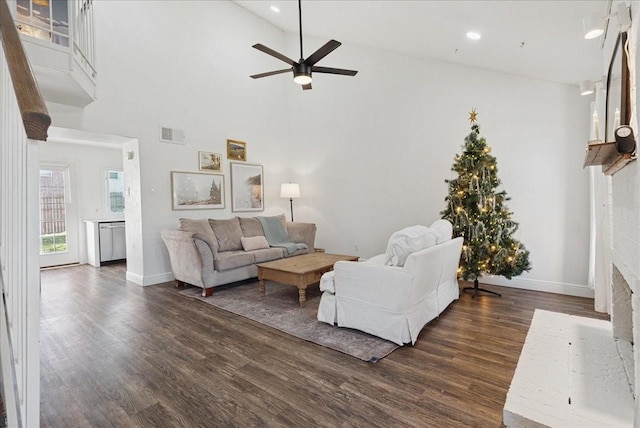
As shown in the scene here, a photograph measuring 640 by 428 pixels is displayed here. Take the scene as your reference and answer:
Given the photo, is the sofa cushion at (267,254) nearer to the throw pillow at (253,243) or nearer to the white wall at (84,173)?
the throw pillow at (253,243)

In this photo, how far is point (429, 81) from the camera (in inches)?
190

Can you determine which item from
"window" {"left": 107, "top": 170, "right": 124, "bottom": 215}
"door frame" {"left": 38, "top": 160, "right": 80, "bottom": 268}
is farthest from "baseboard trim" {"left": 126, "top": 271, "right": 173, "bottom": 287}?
"window" {"left": 107, "top": 170, "right": 124, "bottom": 215}

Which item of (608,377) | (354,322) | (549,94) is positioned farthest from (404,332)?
(549,94)

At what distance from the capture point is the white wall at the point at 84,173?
248 inches

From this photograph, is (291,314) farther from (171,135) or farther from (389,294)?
(171,135)

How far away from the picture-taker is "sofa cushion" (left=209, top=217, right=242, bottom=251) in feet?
15.9

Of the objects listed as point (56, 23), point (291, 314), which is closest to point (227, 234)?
point (291, 314)

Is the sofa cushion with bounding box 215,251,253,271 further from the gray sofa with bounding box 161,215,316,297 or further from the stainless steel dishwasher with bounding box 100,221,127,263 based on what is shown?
the stainless steel dishwasher with bounding box 100,221,127,263

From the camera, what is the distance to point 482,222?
383 cm

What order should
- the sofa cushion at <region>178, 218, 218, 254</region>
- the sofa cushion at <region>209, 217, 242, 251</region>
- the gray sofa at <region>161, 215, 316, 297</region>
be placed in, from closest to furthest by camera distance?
the gray sofa at <region>161, 215, 316, 297</region>
the sofa cushion at <region>178, 218, 218, 254</region>
the sofa cushion at <region>209, 217, 242, 251</region>

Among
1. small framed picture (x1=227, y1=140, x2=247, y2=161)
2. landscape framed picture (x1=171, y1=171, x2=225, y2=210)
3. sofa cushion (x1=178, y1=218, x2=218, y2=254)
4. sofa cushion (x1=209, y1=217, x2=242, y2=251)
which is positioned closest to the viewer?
sofa cushion (x1=178, y1=218, x2=218, y2=254)

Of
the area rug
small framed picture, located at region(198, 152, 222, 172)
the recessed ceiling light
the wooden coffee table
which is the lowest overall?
the area rug

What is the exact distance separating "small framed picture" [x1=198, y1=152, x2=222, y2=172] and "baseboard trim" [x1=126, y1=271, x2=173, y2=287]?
A: 6.10ft

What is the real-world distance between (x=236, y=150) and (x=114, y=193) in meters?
3.37
